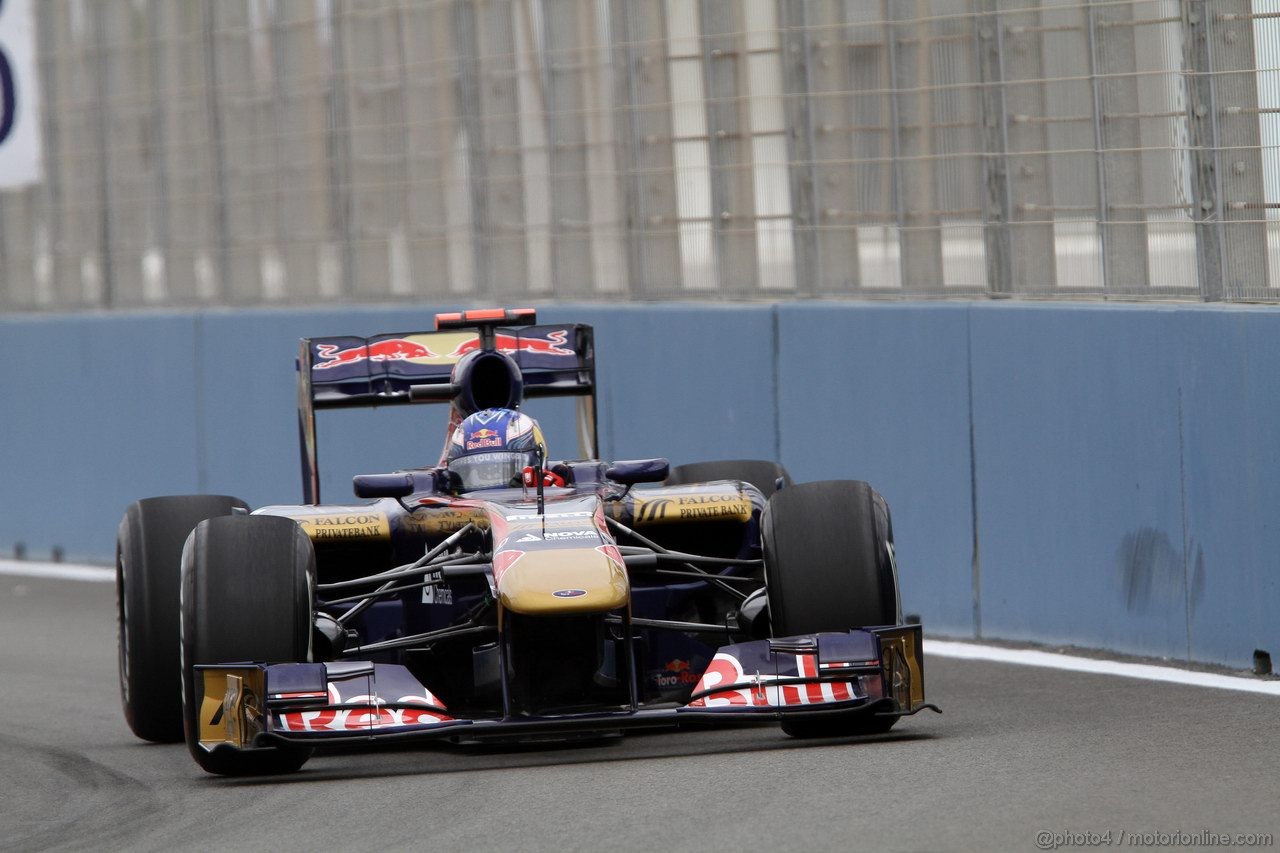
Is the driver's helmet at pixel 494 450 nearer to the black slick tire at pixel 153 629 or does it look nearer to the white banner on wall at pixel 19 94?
the black slick tire at pixel 153 629

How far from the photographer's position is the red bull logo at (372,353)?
34.2 ft

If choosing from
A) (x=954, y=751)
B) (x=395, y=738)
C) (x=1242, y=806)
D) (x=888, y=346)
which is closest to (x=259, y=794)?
(x=395, y=738)

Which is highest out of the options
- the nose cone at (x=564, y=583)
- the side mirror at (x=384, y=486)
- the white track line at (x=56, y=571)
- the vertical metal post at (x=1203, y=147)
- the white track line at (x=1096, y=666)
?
the vertical metal post at (x=1203, y=147)

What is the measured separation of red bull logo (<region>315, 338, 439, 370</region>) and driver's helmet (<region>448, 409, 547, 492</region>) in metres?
0.96

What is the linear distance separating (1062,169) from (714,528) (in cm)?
275

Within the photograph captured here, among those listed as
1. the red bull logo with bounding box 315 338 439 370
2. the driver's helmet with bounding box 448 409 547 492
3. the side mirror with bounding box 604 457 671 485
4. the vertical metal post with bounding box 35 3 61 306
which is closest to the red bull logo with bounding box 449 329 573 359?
the red bull logo with bounding box 315 338 439 370

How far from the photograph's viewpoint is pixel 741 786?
24.2 feet

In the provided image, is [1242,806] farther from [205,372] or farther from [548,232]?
[205,372]

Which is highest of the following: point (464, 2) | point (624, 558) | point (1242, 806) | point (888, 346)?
point (464, 2)

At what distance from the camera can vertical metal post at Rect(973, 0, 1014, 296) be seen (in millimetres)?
11422

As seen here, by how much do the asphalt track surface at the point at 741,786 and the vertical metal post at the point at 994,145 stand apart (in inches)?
97.7

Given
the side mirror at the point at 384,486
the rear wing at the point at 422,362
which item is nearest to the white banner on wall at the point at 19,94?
the rear wing at the point at 422,362

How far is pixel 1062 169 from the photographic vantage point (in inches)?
437

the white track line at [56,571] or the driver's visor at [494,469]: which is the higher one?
the driver's visor at [494,469]
